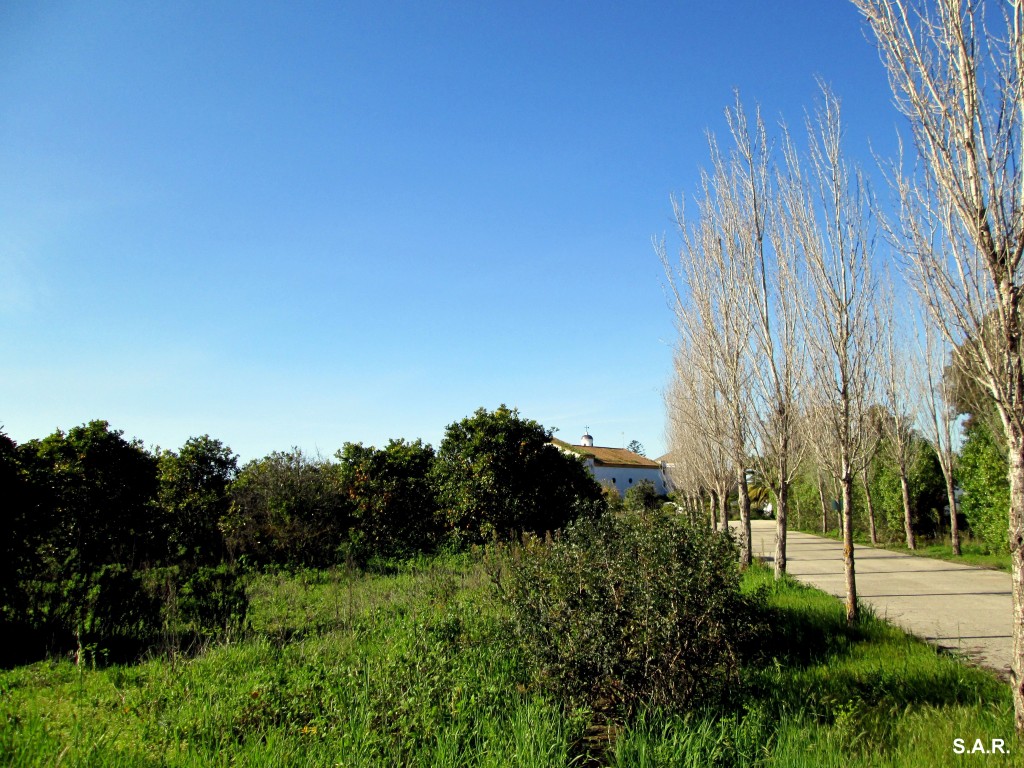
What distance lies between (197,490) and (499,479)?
25.4ft

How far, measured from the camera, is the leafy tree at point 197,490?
14.3m

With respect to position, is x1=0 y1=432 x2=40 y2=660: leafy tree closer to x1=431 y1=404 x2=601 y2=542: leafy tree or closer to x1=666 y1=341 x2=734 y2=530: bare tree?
x1=431 y1=404 x2=601 y2=542: leafy tree

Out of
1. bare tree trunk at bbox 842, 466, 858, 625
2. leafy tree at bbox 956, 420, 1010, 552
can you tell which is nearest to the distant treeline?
bare tree trunk at bbox 842, 466, 858, 625

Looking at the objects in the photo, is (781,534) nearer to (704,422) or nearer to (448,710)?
(704,422)

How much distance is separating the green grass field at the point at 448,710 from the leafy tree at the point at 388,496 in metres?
8.98

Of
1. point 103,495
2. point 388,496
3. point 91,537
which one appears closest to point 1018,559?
point 91,537

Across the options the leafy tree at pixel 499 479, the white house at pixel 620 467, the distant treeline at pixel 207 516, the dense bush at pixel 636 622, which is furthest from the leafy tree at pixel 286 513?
the white house at pixel 620 467

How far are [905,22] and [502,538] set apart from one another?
1189 centimetres

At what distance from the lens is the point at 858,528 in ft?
82.5

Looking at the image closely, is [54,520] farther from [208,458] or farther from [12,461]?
[208,458]

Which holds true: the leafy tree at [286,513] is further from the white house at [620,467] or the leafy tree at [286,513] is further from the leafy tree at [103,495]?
the white house at [620,467]

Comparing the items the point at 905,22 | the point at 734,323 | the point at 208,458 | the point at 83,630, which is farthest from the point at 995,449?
the point at 208,458

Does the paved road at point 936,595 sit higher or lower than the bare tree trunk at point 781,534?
lower

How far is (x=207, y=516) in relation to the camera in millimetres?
15008
